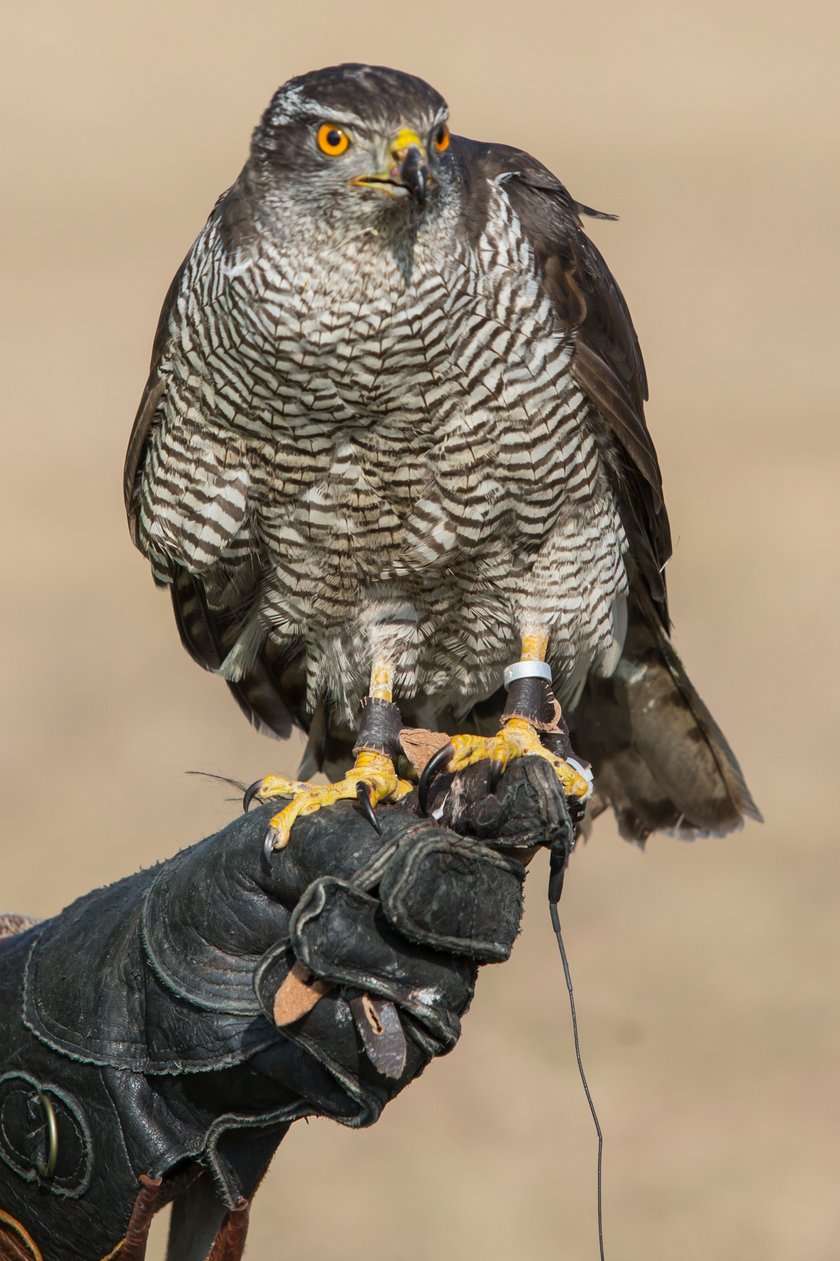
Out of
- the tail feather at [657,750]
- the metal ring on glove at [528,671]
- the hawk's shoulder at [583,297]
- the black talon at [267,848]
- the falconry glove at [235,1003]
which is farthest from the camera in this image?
the tail feather at [657,750]

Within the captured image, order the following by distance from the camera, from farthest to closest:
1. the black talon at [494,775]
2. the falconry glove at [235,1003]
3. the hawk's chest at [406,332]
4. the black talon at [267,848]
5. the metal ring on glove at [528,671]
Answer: the metal ring on glove at [528,671] → the hawk's chest at [406,332] → the black talon at [494,775] → the black talon at [267,848] → the falconry glove at [235,1003]

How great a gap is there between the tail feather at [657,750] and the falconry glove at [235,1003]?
4.11ft

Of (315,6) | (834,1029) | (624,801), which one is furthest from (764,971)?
(315,6)

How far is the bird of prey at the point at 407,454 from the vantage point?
10.9ft

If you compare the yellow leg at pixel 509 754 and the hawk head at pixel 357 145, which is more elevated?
the hawk head at pixel 357 145

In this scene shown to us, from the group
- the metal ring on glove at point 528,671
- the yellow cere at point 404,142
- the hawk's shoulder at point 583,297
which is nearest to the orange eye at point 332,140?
the yellow cere at point 404,142

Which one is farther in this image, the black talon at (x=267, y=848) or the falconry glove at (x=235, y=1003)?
the black talon at (x=267, y=848)

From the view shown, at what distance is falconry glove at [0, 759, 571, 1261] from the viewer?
2654 millimetres

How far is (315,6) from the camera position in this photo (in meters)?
24.2

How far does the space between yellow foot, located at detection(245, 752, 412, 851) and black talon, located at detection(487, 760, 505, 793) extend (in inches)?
9.0

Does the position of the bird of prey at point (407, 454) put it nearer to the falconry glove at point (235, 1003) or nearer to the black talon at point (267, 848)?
the black talon at point (267, 848)

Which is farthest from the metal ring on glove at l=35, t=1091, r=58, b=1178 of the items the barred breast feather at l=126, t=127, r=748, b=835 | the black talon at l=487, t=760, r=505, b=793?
the barred breast feather at l=126, t=127, r=748, b=835

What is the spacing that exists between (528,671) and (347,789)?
0.62 m

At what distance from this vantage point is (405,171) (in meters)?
3.16
